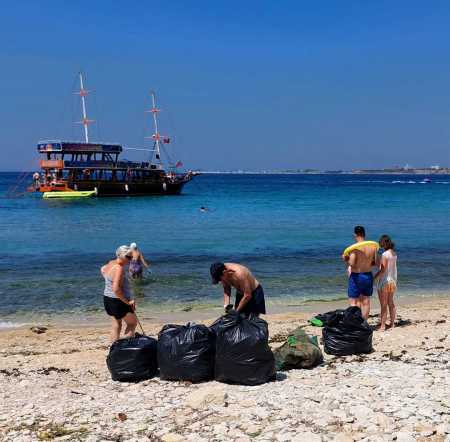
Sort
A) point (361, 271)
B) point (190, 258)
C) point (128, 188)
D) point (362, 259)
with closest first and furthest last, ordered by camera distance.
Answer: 1. point (362, 259)
2. point (361, 271)
3. point (190, 258)
4. point (128, 188)

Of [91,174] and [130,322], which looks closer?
[130,322]

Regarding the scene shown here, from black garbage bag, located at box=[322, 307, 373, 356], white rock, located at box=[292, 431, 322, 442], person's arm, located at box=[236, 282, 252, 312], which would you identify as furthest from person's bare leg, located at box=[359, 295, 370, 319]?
white rock, located at box=[292, 431, 322, 442]

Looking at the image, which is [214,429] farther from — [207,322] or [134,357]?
[207,322]

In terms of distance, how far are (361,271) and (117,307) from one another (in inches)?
129

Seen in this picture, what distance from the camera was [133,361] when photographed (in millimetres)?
5691

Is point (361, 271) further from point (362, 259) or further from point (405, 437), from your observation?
point (405, 437)

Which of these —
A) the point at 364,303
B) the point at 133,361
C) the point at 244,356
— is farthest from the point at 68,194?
the point at 244,356

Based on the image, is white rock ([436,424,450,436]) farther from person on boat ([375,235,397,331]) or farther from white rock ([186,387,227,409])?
person on boat ([375,235,397,331])

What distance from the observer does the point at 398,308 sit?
34.3ft

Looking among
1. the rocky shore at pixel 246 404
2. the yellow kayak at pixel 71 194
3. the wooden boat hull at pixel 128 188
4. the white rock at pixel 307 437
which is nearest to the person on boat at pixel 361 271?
the rocky shore at pixel 246 404

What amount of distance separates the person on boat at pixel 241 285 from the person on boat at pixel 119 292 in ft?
3.52

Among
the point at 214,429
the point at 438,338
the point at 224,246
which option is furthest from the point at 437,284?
the point at 214,429

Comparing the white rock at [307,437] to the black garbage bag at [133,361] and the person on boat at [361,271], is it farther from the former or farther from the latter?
the person on boat at [361,271]

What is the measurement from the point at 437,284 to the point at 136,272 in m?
7.24
